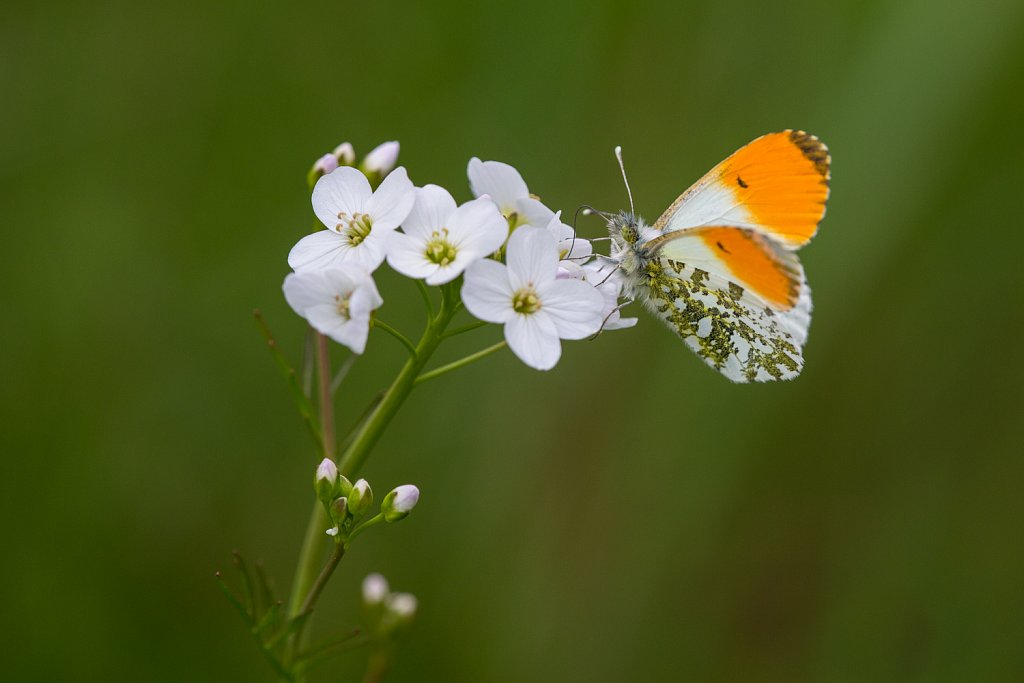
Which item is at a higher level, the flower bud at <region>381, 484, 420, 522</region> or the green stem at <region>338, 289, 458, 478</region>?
the green stem at <region>338, 289, 458, 478</region>

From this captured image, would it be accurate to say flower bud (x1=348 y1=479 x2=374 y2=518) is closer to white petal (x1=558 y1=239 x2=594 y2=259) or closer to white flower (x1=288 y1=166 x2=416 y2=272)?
white flower (x1=288 y1=166 x2=416 y2=272)

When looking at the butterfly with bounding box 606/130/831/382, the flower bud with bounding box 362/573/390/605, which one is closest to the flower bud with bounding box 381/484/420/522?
the flower bud with bounding box 362/573/390/605

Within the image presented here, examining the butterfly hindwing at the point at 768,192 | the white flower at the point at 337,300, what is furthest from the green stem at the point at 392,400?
the butterfly hindwing at the point at 768,192

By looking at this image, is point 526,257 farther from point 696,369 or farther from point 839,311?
point 839,311

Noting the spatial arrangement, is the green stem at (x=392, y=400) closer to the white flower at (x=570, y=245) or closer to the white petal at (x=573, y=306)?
the white petal at (x=573, y=306)

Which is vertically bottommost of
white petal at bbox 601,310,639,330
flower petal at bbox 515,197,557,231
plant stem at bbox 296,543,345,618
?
plant stem at bbox 296,543,345,618

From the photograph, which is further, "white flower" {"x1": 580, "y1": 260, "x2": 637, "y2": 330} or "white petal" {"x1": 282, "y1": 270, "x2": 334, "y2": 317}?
"white flower" {"x1": 580, "y1": 260, "x2": 637, "y2": 330}

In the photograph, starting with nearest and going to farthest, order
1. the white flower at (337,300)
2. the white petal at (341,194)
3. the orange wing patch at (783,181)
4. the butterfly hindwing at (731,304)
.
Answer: the white flower at (337,300)
the white petal at (341,194)
the butterfly hindwing at (731,304)
the orange wing patch at (783,181)
